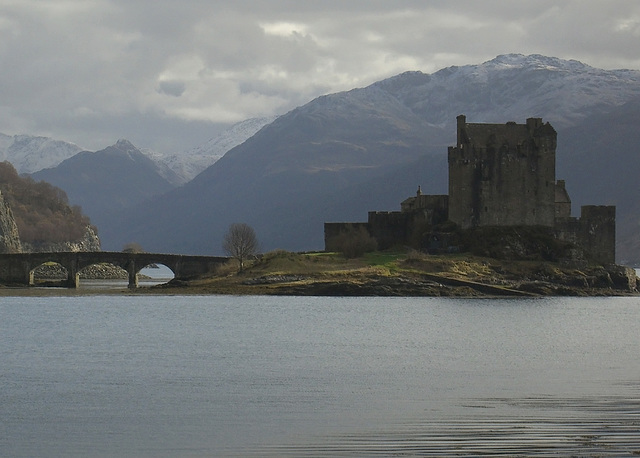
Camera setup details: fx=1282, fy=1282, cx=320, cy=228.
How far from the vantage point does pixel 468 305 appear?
95.8 metres

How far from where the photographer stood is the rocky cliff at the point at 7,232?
7391 inches

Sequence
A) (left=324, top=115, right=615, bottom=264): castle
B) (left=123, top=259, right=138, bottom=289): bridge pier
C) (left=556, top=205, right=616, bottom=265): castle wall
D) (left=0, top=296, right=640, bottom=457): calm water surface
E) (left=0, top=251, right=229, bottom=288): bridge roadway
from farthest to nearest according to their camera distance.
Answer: (left=123, top=259, right=138, bottom=289): bridge pier, (left=0, top=251, right=229, bottom=288): bridge roadway, (left=556, top=205, right=616, bottom=265): castle wall, (left=324, top=115, right=615, bottom=264): castle, (left=0, top=296, right=640, bottom=457): calm water surface

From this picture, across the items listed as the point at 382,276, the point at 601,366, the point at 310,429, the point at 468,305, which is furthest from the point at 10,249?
the point at 310,429

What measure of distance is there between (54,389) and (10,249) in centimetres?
14911

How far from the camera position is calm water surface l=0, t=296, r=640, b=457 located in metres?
34.2

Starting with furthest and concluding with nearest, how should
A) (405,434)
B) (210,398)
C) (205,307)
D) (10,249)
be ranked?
(10,249), (205,307), (210,398), (405,434)

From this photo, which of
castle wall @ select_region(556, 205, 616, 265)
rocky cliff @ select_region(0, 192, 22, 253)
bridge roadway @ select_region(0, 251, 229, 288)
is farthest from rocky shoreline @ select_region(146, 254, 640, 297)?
rocky cliff @ select_region(0, 192, 22, 253)

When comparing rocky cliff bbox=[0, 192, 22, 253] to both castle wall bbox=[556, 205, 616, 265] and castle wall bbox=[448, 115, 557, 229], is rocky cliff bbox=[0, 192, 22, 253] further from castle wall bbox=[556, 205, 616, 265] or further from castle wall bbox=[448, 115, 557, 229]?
castle wall bbox=[556, 205, 616, 265]

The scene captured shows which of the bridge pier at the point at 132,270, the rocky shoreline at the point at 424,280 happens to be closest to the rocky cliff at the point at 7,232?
the bridge pier at the point at 132,270

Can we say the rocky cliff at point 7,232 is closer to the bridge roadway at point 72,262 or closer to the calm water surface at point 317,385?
the bridge roadway at point 72,262

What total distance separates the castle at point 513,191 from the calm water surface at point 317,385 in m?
33.0

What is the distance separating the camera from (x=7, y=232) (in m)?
191

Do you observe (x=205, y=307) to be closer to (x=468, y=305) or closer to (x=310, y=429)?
(x=468, y=305)

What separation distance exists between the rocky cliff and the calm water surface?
106 m
